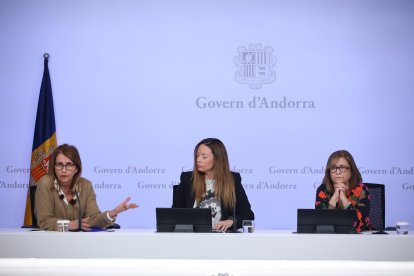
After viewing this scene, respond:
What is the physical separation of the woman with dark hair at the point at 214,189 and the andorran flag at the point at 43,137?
1.71 meters

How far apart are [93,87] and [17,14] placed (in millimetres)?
1023

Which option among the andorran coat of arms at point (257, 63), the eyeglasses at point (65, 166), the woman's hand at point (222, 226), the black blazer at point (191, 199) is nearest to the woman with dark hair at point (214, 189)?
the black blazer at point (191, 199)

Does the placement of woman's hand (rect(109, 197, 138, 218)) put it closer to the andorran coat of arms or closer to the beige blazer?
the beige blazer

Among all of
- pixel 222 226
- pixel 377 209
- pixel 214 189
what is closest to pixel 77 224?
pixel 222 226

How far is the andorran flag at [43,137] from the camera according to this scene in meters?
5.94

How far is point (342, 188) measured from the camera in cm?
464

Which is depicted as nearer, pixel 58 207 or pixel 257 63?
pixel 58 207

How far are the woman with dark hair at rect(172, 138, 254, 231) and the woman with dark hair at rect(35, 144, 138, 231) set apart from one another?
561mm

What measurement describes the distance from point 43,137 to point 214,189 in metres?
2.01

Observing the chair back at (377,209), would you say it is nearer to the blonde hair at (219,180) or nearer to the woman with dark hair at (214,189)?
the woman with dark hair at (214,189)

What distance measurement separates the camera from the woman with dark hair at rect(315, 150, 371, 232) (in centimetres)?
460

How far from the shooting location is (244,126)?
243 inches

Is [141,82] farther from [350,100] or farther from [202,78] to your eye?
[350,100]

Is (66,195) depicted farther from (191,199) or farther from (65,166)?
(191,199)
